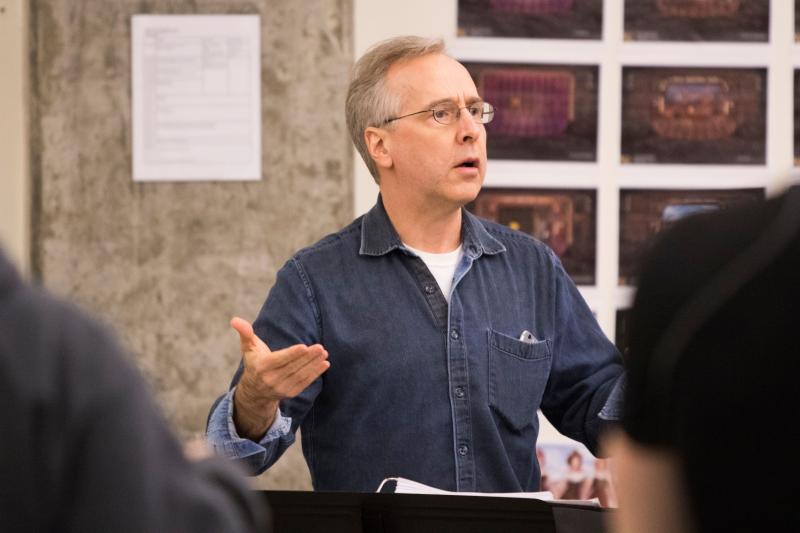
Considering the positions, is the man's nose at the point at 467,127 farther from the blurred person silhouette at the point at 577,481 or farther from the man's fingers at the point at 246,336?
the blurred person silhouette at the point at 577,481

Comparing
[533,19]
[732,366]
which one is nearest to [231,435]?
[732,366]

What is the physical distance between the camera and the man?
7.22ft

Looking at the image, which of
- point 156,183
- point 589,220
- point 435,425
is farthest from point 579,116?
point 435,425

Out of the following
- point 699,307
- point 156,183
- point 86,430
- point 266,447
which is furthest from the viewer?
point 156,183

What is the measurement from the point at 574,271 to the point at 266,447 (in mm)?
1595

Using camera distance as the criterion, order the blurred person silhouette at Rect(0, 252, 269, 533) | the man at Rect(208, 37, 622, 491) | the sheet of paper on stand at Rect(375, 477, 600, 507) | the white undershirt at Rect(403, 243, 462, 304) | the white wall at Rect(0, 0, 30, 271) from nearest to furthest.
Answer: the blurred person silhouette at Rect(0, 252, 269, 533) < the sheet of paper on stand at Rect(375, 477, 600, 507) < the man at Rect(208, 37, 622, 491) < the white undershirt at Rect(403, 243, 462, 304) < the white wall at Rect(0, 0, 30, 271)

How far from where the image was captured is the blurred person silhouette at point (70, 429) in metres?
0.63

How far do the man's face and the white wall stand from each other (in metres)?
1.41

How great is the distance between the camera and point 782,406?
80 centimetres

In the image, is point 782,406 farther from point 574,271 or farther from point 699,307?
point 574,271

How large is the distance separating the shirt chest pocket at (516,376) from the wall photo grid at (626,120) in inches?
44.9

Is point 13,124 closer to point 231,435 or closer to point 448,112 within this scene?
point 448,112

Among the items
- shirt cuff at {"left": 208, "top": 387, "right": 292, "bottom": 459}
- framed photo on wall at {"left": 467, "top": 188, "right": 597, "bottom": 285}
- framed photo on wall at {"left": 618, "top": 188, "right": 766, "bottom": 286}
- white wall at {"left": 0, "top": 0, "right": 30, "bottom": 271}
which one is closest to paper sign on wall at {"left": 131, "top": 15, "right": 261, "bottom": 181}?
white wall at {"left": 0, "top": 0, "right": 30, "bottom": 271}

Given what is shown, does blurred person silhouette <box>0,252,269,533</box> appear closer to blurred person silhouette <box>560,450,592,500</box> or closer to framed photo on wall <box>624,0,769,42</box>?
blurred person silhouette <box>560,450,592,500</box>
